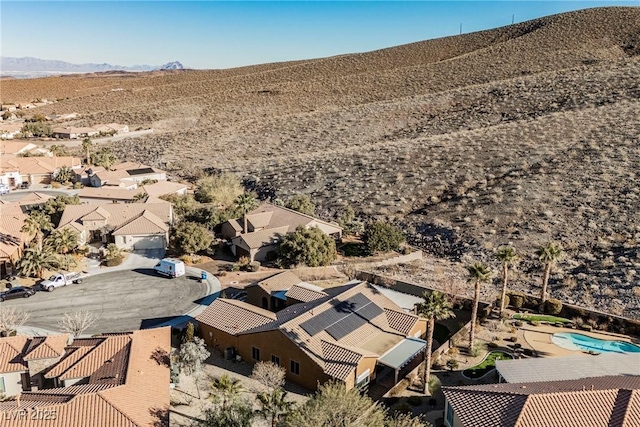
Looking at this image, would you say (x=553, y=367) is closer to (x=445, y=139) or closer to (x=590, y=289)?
(x=590, y=289)

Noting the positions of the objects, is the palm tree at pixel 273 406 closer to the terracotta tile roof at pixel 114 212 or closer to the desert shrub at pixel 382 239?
the desert shrub at pixel 382 239

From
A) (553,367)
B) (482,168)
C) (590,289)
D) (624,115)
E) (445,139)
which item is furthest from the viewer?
(445,139)

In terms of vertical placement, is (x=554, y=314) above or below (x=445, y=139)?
below

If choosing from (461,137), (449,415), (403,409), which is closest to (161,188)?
(461,137)

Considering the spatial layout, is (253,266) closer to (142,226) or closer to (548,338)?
(142,226)

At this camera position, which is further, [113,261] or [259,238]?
[259,238]

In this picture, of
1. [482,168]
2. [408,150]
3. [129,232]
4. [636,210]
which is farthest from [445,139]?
[129,232]

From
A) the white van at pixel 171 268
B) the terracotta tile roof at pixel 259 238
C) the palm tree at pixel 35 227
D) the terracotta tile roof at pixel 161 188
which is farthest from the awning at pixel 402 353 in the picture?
the terracotta tile roof at pixel 161 188
